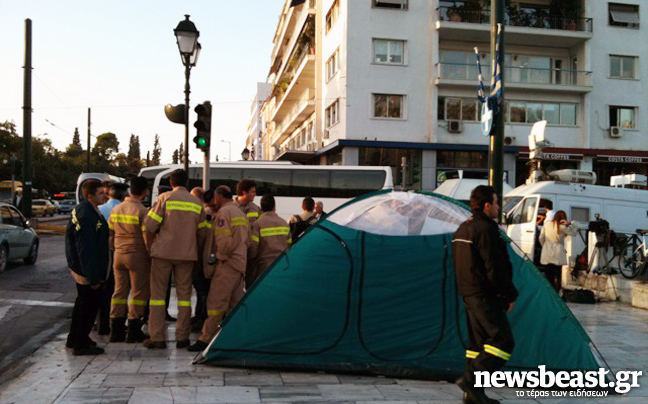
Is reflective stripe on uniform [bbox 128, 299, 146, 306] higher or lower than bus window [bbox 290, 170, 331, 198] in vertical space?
lower

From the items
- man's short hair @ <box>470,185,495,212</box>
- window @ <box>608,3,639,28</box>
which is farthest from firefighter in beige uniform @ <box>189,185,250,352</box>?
window @ <box>608,3,639,28</box>

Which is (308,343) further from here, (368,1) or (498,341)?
(368,1)

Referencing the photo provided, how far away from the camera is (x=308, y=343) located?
605cm

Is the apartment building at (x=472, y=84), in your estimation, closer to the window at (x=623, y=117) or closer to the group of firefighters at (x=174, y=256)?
the window at (x=623, y=117)

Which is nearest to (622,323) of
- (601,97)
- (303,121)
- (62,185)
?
(601,97)

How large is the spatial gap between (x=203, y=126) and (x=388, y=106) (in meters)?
21.6

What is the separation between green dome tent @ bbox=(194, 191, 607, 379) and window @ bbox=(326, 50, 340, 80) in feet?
87.4

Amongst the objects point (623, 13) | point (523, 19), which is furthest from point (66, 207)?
point (623, 13)

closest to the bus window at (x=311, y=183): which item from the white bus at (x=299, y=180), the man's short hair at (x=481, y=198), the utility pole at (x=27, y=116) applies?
the white bus at (x=299, y=180)

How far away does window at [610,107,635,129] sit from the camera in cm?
3256

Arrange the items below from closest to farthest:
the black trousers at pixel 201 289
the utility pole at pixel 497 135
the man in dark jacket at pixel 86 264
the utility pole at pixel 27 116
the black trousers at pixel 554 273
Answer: the man in dark jacket at pixel 86 264
the black trousers at pixel 201 289
the utility pole at pixel 497 135
the black trousers at pixel 554 273
the utility pole at pixel 27 116

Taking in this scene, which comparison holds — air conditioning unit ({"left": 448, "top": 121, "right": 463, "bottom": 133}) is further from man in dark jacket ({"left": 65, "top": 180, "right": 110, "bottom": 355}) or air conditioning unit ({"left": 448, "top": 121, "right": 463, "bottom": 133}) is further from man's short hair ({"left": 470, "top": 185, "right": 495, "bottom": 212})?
man's short hair ({"left": 470, "top": 185, "right": 495, "bottom": 212})

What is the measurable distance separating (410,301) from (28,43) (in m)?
22.4

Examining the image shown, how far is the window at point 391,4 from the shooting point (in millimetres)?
30281
